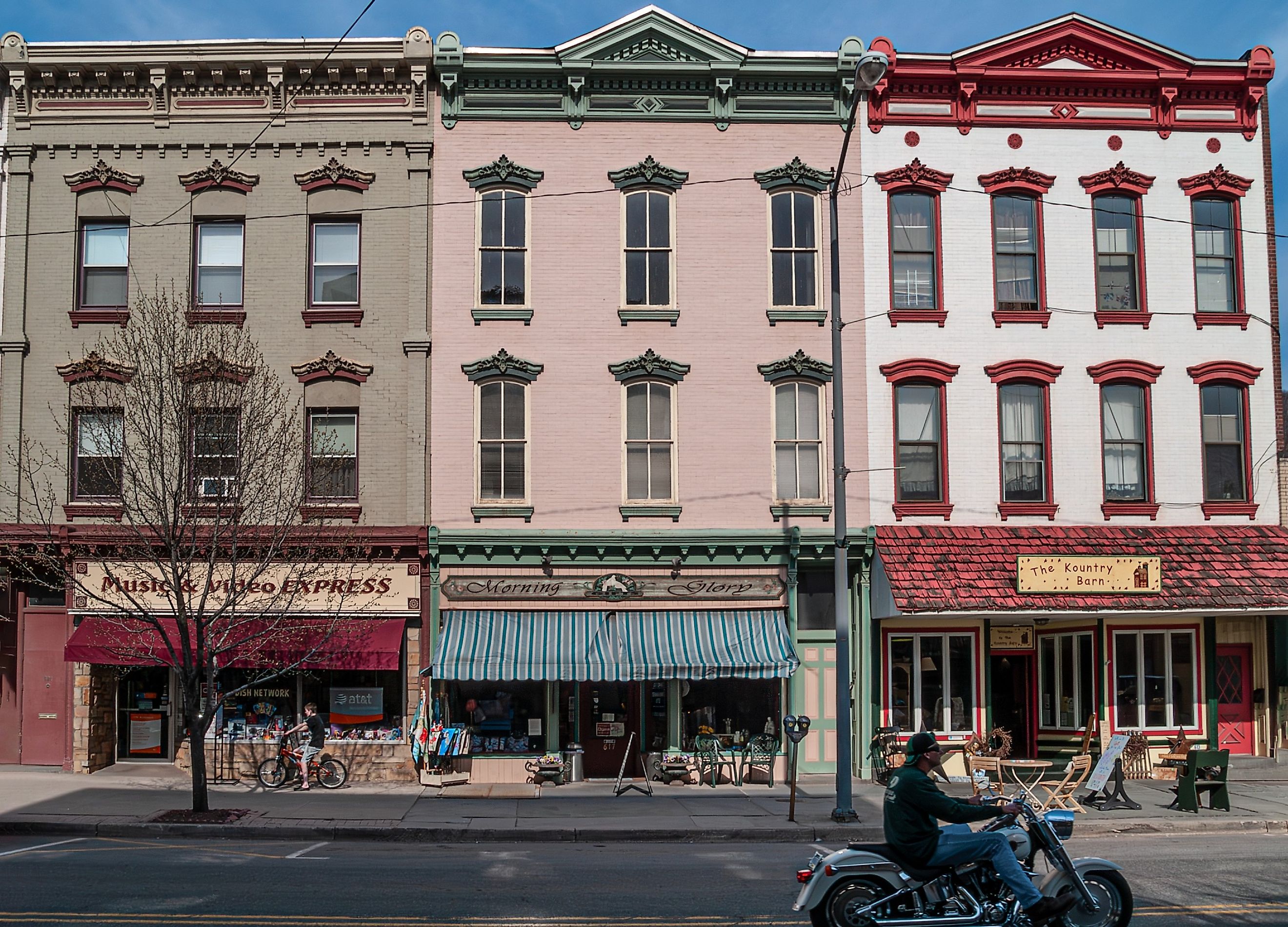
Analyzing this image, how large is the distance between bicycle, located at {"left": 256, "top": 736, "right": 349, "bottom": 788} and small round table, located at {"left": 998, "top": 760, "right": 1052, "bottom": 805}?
10567 mm

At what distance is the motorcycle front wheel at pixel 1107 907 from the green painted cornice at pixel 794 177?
1495 centimetres

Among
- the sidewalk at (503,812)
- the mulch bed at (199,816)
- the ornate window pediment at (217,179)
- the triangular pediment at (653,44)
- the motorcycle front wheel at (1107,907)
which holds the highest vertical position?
the triangular pediment at (653,44)

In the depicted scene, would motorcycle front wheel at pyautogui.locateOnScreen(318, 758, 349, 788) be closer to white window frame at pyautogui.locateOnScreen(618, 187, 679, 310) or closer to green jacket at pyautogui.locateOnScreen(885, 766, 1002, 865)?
white window frame at pyautogui.locateOnScreen(618, 187, 679, 310)

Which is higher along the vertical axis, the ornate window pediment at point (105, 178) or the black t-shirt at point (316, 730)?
the ornate window pediment at point (105, 178)

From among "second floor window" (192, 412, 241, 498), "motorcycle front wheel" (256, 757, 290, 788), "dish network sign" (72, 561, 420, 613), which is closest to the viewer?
"second floor window" (192, 412, 241, 498)

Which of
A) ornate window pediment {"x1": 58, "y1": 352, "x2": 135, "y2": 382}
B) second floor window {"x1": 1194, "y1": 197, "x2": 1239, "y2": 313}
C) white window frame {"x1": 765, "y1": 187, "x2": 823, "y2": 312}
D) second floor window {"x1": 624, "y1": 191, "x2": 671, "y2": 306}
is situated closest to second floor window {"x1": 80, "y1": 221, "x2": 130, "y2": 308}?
ornate window pediment {"x1": 58, "y1": 352, "x2": 135, "y2": 382}

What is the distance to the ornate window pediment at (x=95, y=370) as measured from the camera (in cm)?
2058

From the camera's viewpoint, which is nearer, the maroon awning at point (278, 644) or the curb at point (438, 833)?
the curb at point (438, 833)

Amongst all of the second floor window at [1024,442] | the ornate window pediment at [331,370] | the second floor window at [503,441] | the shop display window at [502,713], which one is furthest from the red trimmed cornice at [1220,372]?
the ornate window pediment at [331,370]

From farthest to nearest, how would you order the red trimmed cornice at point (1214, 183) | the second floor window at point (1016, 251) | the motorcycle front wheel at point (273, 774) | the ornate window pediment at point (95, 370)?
the red trimmed cornice at point (1214, 183) < the second floor window at point (1016, 251) < the ornate window pediment at point (95, 370) < the motorcycle front wheel at point (273, 774)

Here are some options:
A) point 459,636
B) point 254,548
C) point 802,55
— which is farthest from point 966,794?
point 802,55

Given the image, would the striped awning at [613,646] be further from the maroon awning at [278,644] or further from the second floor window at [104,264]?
the second floor window at [104,264]

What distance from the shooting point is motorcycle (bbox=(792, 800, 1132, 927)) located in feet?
28.8

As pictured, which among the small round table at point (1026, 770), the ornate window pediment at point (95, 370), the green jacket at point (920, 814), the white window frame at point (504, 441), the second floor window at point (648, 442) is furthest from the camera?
the second floor window at point (648, 442)
